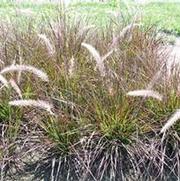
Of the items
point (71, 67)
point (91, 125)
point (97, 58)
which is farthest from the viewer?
point (71, 67)

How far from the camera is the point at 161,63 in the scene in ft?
15.6

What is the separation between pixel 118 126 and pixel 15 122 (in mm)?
768

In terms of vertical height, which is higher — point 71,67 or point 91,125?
point 71,67

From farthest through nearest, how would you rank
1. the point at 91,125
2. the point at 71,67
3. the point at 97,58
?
the point at 71,67, the point at 91,125, the point at 97,58

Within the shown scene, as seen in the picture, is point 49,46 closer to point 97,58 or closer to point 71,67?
point 71,67

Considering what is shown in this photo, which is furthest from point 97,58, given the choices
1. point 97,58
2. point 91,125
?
point 91,125

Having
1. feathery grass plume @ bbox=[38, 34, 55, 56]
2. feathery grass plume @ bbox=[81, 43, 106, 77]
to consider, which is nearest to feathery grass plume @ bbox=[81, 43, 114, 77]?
feathery grass plume @ bbox=[81, 43, 106, 77]

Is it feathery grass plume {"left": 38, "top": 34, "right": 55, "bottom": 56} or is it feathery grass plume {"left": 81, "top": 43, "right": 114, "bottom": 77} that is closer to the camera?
feathery grass plume {"left": 81, "top": 43, "right": 114, "bottom": 77}

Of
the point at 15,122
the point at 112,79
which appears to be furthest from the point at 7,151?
the point at 112,79

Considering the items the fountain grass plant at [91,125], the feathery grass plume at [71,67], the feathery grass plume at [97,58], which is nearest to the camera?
the feathery grass plume at [97,58]

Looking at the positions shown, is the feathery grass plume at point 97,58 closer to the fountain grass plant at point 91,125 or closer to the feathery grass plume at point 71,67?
the fountain grass plant at point 91,125

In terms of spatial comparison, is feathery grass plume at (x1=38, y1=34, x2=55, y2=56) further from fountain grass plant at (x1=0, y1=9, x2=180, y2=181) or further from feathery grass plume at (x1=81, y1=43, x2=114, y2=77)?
feathery grass plume at (x1=81, y1=43, x2=114, y2=77)

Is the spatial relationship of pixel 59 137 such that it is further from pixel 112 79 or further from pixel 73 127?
pixel 112 79

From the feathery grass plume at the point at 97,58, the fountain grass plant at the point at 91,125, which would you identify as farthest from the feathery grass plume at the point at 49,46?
the feathery grass plume at the point at 97,58
